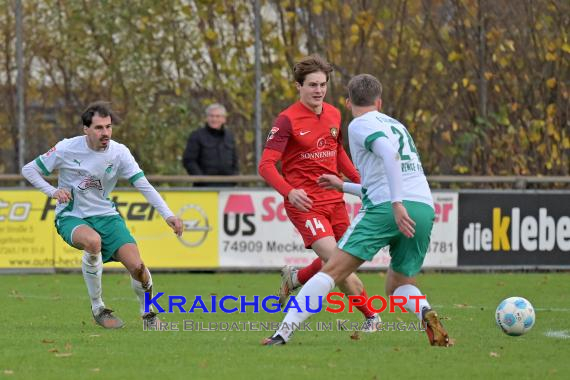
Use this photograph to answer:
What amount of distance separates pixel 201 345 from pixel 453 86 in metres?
11.3

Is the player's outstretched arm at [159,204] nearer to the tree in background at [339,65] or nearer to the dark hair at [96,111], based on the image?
the dark hair at [96,111]

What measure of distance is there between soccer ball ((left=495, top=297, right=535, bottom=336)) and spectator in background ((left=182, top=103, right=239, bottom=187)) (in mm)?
8284

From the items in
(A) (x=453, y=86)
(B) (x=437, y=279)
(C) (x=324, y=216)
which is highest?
(A) (x=453, y=86)

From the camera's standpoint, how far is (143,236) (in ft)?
54.3

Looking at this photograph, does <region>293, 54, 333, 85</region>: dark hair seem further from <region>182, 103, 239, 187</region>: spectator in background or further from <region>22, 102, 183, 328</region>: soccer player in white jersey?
<region>182, 103, 239, 187</region>: spectator in background

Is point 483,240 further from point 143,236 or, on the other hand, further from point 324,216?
point 324,216

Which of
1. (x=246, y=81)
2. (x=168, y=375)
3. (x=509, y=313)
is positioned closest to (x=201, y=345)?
(x=168, y=375)

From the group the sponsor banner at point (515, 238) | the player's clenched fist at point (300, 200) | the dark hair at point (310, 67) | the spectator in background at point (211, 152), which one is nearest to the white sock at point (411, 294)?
the player's clenched fist at point (300, 200)

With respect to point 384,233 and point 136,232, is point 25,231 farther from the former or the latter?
point 384,233

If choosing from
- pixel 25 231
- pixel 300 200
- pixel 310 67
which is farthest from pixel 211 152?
pixel 300 200

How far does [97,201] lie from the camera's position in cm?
1040

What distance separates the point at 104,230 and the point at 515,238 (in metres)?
7.97

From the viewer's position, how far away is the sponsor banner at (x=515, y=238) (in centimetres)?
1700

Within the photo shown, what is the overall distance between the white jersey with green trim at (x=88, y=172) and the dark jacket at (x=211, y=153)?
6698 mm
